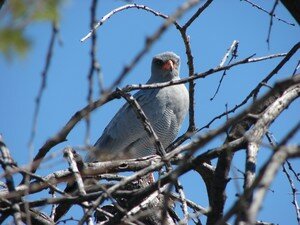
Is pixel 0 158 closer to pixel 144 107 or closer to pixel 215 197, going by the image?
pixel 215 197

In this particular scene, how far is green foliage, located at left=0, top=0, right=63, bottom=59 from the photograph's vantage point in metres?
2.40

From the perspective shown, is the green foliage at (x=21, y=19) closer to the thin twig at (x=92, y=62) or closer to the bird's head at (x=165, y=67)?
the thin twig at (x=92, y=62)

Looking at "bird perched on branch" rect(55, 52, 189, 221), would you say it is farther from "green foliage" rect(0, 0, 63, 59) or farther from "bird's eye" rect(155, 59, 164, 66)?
"green foliage" rect(0, 0, 63, 59)

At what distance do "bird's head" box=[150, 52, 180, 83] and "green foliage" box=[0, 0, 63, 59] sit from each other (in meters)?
6.39

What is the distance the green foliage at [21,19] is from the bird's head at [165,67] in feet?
21.0

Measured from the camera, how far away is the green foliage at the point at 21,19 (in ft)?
7.88

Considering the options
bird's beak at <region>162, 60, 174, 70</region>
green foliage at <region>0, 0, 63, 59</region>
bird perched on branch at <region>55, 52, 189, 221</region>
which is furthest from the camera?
bird's beak at <region>162, 60, 174, 70</region>

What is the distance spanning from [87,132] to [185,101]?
5.68 meters

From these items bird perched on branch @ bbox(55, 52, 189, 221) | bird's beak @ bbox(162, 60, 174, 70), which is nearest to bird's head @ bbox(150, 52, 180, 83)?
bird's beak @ bbox(162, 60, 174, 70)

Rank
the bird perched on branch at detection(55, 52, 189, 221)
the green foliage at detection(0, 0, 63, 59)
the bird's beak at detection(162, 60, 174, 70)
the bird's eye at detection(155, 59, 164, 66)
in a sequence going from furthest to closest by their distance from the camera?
the bird's eye at detection(155, 59, 164, 66) → the bird's beak at detection(162, 60, 174, 70) → the bird perched on branch at detection(55, 52, 189, 221) → the green foliage at detection(0, 0, 63, 59)

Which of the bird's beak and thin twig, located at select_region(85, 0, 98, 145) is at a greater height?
the bird's beak

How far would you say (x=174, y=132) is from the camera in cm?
816

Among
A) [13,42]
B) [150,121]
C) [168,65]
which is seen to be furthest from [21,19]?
[168,65]

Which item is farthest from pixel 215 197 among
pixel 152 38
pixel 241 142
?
pixel 152 38
